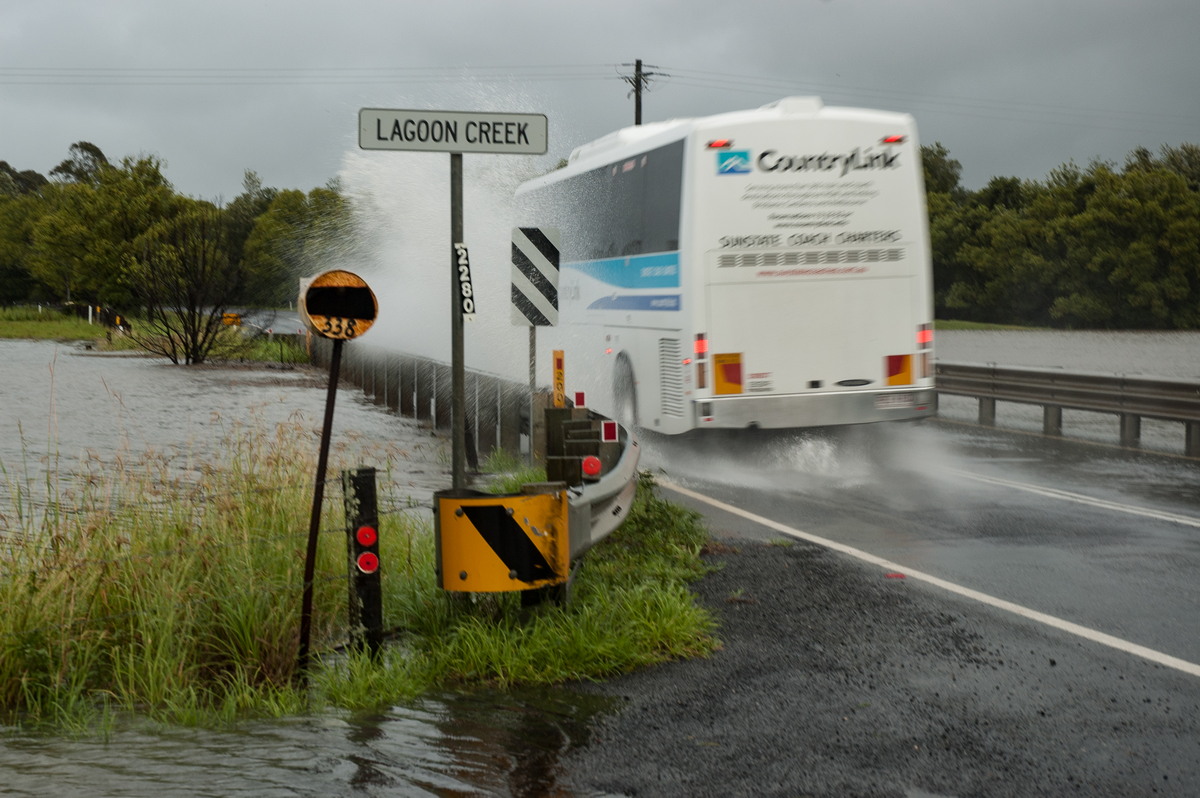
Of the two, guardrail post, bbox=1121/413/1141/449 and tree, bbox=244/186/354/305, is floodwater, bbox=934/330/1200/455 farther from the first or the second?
tree, bbox=244/186/354/305

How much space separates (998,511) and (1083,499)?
126 cm

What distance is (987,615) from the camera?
7.50 m

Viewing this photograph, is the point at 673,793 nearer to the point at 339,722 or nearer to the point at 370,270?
the point at 339,722

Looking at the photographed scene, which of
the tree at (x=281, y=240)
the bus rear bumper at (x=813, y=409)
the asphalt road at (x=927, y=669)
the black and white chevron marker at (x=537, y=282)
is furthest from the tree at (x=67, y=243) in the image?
the asphalt road at (x=927, y=669)

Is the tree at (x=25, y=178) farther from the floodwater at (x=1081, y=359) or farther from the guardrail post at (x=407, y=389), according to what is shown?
the guardrail post at (x=407, y=389)

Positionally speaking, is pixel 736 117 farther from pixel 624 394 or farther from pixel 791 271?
pixel 624 394

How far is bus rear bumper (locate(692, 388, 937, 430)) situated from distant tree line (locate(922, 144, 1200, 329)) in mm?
62519

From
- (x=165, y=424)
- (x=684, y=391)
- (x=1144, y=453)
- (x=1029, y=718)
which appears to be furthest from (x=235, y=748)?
(x=165, y=424)

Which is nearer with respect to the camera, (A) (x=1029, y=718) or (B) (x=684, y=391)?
(A) (x=1029, y=718)

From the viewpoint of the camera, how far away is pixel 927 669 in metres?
6.35

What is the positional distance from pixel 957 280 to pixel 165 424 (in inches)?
2811

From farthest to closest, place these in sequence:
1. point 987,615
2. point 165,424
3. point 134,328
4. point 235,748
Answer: point 134,328
point 165,424
point 987,615
point 235,748

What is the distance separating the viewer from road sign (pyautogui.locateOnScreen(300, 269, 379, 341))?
6391 millimetres

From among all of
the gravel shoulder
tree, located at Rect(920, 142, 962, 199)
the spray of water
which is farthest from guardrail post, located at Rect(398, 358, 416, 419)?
tree, located at Rect(920, 142, 962, 199)
